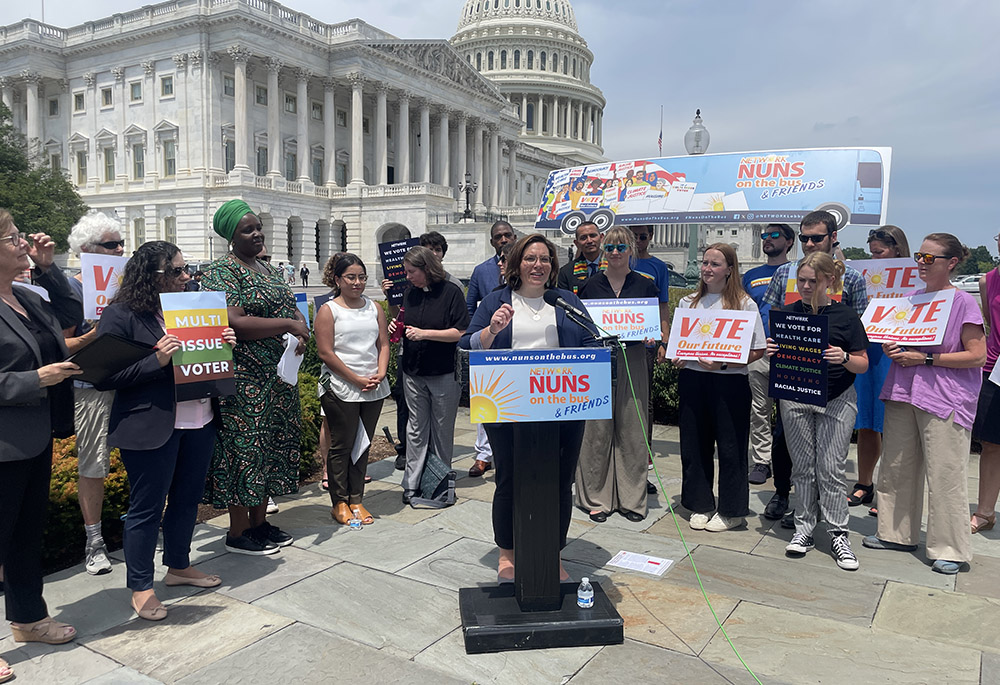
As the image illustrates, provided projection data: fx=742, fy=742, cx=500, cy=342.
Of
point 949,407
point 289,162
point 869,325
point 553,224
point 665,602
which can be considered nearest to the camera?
point 665,602

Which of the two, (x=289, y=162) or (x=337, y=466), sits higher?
(x=289, y=162)

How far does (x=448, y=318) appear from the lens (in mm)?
6723

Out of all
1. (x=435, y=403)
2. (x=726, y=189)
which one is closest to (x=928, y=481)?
(x=435, y=403)

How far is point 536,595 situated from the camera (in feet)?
14.1

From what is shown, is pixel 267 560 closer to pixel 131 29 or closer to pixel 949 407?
pixel 949 407

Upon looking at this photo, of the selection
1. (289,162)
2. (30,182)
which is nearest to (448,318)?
(30,182)

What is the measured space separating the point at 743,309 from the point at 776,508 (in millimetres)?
1744

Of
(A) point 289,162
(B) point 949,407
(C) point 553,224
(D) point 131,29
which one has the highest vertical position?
(D) point 131,29

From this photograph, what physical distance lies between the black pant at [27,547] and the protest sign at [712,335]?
4.49m

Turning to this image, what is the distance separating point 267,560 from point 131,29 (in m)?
58.1

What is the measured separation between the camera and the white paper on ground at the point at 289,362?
544 cm

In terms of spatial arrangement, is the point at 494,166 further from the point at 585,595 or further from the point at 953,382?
the point at 585,595

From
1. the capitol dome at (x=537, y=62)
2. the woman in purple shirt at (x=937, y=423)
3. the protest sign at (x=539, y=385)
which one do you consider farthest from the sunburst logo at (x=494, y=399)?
the capitol dome at (x=537, y=62)

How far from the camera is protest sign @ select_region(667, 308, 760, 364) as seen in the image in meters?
5.86
